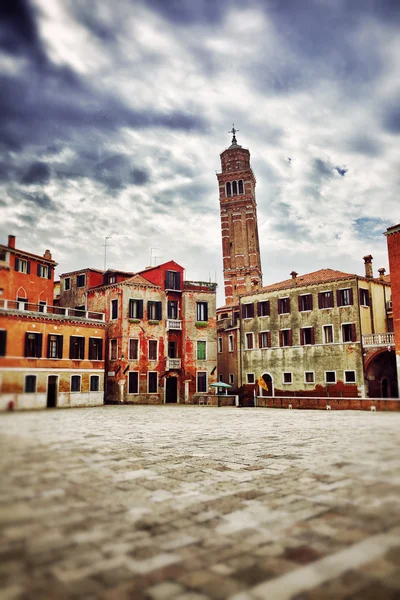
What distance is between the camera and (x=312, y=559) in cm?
454

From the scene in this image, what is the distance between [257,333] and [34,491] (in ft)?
134

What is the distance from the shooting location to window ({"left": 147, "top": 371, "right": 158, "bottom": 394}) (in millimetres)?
38375

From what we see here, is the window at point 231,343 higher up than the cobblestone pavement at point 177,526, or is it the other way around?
the window at point 231,343

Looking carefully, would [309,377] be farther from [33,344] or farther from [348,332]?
[33,344]

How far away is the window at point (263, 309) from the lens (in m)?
42.8

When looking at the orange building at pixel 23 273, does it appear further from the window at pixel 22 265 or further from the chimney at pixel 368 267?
the chimney at pixel 368 267

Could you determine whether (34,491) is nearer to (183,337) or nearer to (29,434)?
(29,434)

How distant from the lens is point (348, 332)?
120 feet

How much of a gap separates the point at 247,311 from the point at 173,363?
9.73 meters

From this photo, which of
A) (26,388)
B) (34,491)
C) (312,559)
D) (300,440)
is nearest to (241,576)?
(312,559)

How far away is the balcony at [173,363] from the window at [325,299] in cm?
1373

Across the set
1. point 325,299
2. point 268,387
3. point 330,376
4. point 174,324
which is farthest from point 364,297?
point 174,324

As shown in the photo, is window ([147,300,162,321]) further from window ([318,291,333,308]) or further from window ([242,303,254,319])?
window ([318,291,333,308])

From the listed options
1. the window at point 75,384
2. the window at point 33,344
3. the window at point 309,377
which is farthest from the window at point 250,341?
the window at point 33,344
